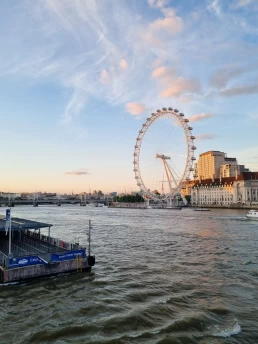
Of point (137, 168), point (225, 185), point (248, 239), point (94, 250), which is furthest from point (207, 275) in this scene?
point (225, 185)

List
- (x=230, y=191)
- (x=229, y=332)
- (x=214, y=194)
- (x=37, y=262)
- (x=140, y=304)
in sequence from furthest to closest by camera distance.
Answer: (x=214, y=194), (x=230, y=191), (x=37, y=262), (x=140, y=304), (x=229, y=332)

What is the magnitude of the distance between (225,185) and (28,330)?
17272cm

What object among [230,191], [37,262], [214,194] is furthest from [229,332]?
[214,194]

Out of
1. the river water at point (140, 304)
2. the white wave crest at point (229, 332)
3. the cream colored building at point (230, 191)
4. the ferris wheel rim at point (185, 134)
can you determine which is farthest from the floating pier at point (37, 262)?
the cream colored building at point (230, 191)

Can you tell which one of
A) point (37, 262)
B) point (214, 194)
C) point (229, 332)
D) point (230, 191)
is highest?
point (230, 191)

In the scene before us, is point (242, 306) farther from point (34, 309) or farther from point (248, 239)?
point (248, 239)

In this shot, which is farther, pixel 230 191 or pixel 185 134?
pixel 230 191

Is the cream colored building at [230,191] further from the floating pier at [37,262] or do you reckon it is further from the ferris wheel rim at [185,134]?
the floating pier at [37,262]

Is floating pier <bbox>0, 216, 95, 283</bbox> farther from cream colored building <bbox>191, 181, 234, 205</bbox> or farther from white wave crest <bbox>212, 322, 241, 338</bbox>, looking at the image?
cream colored building <bbox>191, 181, 234, 205</bbox>

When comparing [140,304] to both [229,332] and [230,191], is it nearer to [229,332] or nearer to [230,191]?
[229,332]

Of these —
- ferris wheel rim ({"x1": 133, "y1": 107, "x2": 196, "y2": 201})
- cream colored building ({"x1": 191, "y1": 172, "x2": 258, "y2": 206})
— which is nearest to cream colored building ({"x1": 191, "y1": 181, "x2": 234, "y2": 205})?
cream colored building ({"x1": 191, "y1": 172, "x2": 258, "y2": 206})

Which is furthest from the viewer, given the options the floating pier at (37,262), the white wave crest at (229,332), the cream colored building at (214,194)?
the cream colored building at (214,194)

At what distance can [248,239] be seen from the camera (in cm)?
4172

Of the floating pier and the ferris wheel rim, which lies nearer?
the floating pier
